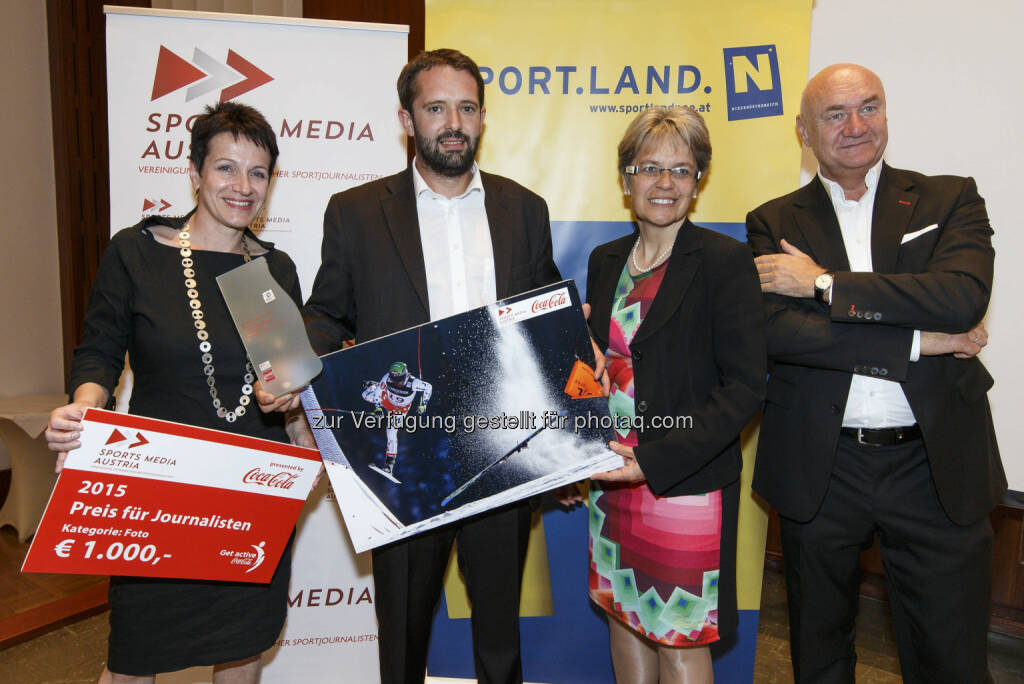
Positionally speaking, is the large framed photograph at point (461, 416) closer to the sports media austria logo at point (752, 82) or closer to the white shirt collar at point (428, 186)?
the white shirt collar at point (428, 186)

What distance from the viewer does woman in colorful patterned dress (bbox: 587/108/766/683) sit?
5.98ft

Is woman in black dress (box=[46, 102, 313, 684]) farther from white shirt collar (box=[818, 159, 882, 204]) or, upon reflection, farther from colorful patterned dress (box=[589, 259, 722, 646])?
white shirt collar (box=[818, 159, 882, 204])

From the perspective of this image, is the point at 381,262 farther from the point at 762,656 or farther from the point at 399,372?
the point at 762,656

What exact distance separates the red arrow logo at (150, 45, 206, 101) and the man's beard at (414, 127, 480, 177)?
1.36 m

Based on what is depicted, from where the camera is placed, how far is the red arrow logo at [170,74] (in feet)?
8.70

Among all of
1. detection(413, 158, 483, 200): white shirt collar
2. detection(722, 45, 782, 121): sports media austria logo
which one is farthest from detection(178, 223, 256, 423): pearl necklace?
detection(722, 45, 782, 121): sports media austria logo

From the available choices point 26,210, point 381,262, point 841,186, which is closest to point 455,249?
point 381,262

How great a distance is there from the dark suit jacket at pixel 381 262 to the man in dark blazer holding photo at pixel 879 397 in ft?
2.58

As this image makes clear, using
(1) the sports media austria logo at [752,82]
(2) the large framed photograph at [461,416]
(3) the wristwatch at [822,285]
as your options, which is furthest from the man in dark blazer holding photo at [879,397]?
(2) the large framed photograph at [461,416]

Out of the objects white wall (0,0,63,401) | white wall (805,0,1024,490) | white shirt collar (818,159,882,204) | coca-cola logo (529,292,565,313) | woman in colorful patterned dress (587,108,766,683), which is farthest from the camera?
white wall (0,0,63,401)

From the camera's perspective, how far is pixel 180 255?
6.12 ft

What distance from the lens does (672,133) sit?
1.88m

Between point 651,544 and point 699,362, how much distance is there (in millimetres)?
546

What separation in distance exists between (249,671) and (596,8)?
9.02 ft
